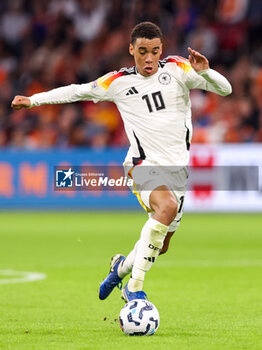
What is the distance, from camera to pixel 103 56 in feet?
68.8

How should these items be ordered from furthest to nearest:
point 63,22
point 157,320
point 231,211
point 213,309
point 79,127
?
point 63,22 < point 79,127 < point 231,211 < point 213,309 < point 157,320

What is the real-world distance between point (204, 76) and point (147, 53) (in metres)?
0.47

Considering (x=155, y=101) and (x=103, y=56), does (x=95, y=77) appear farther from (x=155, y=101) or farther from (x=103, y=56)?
(x=155, y=101)

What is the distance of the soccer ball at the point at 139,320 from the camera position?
5.93 meters

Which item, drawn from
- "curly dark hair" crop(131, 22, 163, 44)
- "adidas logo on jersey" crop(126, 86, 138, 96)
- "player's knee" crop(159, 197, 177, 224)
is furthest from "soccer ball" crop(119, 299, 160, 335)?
"curly dark hair" crop(131, 22, 163, 44)

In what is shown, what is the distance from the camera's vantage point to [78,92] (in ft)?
22.3

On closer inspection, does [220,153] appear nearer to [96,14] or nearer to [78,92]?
[96,14]

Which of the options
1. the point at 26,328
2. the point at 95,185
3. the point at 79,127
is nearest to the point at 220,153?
the point at 79,127

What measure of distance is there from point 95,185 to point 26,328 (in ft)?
5.33

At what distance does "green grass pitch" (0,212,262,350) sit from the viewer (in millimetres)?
5859

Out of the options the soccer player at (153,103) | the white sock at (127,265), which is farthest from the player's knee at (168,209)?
the white sock at (127,265)

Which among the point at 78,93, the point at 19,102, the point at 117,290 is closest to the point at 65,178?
the point at 78,93

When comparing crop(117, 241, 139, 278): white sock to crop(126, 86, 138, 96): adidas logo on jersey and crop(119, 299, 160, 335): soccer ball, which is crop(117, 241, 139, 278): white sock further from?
crop(126, 86, 138, 96): adidas logo on jersey

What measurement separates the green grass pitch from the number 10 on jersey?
1589 mm
